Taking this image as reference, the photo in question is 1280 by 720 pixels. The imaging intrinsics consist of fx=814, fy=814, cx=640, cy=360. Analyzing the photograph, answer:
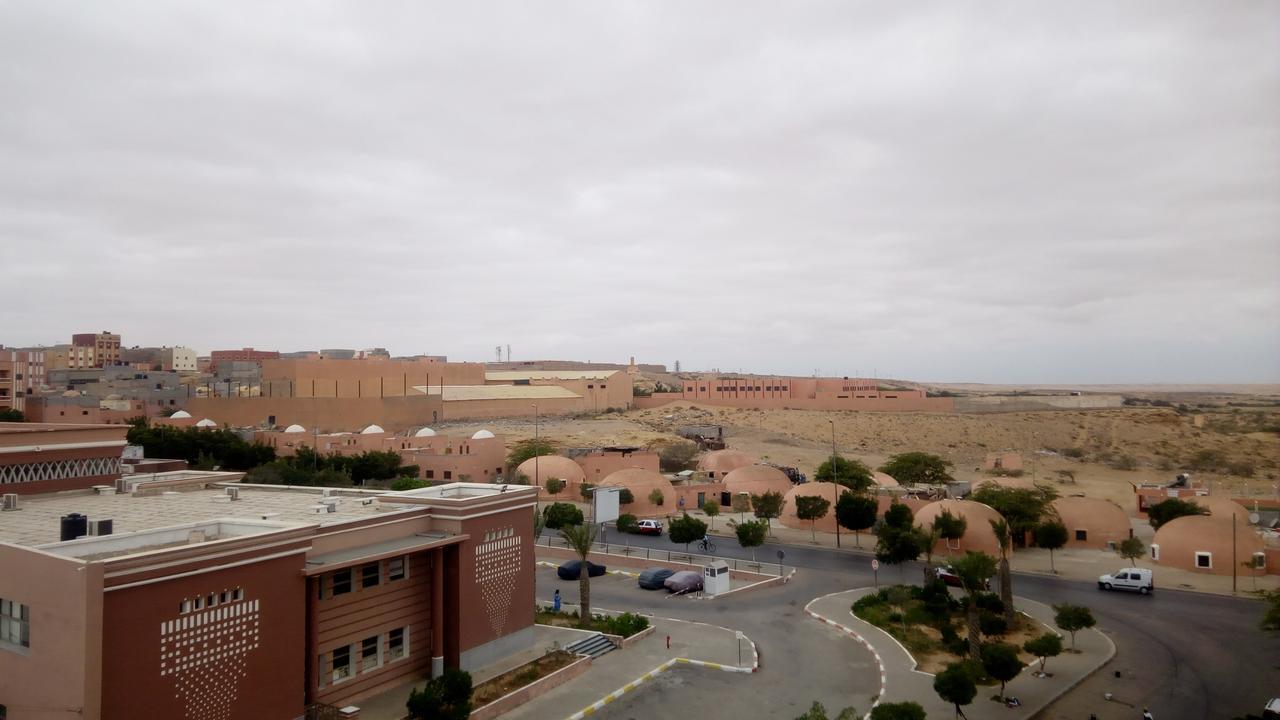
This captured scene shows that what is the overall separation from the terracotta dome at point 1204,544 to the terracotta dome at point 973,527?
6596 mm

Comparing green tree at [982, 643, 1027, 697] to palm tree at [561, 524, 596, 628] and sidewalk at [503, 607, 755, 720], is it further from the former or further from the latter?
palm tree at [561, 524, 596, 628]

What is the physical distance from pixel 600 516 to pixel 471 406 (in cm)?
4891

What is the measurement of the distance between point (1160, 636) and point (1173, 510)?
56.9 feet

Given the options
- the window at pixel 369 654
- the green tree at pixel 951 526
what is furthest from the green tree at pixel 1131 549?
the window at pixel 369 654

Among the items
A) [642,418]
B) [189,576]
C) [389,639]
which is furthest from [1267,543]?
[642,418]

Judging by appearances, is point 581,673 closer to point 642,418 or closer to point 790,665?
point 790,665

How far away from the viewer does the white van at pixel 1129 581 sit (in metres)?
28.9

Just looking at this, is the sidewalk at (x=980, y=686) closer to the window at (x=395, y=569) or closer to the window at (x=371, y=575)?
the window at (x=395, y=569)

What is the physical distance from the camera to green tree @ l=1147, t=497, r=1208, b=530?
37.5 meters

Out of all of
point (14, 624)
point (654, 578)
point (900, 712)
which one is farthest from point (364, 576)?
point (654, 578)

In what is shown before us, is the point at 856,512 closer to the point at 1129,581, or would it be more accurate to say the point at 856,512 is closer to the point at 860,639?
the point at 1129,581

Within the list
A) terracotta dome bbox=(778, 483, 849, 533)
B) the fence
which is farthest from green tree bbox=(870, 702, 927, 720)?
terracotta dome bbox=(778, 483, 849, 533)

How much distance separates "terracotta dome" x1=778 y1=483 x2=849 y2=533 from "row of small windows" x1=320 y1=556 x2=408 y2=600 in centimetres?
2530

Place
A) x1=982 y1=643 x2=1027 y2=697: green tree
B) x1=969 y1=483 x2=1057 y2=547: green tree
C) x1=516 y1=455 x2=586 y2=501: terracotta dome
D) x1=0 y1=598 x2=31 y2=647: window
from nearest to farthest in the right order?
x1=0 y1=598 x2=31 y2=647: window
x1=982 y1=643 x2=1027 y2=697: green tree
x1=969 y1=483 x2=1057 y2=547: green tree
x1=516 y1=455 x2=586 y2=501: terracotta dome
